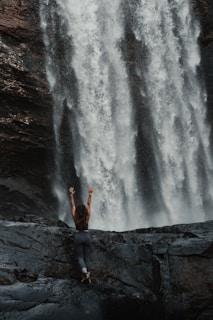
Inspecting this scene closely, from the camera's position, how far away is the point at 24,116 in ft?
69.3

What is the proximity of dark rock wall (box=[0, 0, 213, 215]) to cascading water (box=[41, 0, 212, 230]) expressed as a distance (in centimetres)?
63

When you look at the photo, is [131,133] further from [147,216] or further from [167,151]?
[147,216]

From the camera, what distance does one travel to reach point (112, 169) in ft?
72.7

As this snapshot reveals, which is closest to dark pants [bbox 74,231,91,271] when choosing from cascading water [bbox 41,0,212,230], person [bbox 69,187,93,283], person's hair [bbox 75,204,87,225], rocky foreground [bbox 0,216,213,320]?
person [bbox 69,187,93,283]

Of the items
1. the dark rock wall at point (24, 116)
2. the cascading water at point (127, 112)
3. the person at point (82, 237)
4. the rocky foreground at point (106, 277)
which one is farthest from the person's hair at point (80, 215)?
the dark rock wall at point (24, 116)

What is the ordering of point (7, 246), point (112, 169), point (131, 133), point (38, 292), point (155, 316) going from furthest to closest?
point (131, 133)
point (112, 169)
point (7, 246)
point (155, 316)
point (38, 292)

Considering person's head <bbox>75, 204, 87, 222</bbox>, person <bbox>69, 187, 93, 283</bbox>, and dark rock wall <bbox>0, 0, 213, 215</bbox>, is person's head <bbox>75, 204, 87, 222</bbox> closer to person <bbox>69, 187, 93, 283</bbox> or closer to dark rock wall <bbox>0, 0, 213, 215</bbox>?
person <bbox>69, 187, 93, 283</bbox>

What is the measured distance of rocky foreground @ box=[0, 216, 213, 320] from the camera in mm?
7922

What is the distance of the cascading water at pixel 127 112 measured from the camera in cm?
2223

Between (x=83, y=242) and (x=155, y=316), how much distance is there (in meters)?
2.25

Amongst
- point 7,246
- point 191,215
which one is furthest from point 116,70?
point 7,246

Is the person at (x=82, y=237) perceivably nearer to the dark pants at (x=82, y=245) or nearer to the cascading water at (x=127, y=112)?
the dark pants at (x=82, y=245)

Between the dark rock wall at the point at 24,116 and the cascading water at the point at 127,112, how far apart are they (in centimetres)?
63

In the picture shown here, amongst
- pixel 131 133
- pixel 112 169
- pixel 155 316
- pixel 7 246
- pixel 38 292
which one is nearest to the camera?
pixel 38 292
